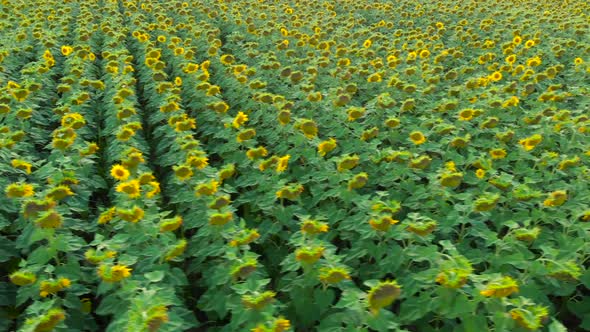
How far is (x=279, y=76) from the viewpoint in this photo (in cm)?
511

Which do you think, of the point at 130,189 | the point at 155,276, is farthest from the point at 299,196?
the point at 155,276

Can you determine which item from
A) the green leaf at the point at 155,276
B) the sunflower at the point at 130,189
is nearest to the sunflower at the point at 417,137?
the sunflower at the point at 130,189

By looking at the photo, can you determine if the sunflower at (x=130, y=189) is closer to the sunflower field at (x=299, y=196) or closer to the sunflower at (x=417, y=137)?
the sunflower field at (x=299, y=196)

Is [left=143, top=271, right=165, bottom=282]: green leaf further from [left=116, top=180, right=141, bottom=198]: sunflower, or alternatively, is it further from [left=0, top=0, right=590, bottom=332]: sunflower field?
[left=116, top=180, right=141, bottom=198]: sunflower

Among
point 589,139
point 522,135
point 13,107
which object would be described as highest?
point 13,107

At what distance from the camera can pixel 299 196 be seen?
2996 mm

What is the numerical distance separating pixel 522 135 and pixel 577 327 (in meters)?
1.58

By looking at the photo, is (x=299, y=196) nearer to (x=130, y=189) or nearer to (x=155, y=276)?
(x=130, y=189)

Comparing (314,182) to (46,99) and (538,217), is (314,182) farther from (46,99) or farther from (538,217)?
(46,99)

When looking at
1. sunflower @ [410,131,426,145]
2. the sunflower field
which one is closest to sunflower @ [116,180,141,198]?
the sunflower field

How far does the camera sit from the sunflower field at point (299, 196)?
2152mm

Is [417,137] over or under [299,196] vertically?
over

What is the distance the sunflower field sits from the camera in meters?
2.15

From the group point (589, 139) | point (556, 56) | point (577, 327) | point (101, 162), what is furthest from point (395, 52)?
point (577, 327)
